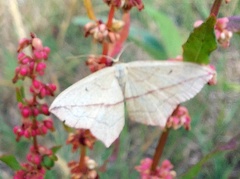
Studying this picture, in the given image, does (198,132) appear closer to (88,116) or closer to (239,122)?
(239,122)

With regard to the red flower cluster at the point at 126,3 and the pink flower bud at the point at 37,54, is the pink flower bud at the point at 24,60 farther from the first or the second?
the red flower cluster at the point at 126,3

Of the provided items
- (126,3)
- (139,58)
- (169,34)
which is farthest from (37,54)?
(139,58)

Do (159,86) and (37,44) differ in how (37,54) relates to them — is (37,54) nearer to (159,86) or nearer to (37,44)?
(37,44)

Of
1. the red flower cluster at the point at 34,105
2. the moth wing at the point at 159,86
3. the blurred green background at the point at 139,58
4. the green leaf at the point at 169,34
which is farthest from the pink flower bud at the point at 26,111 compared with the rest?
the green leaf at the point at 169,34

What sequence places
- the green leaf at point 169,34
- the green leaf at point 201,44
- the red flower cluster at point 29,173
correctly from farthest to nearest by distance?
the green leaf at point 169,34, the red flower cluster at point 29,173, the green leaf at point 201,44

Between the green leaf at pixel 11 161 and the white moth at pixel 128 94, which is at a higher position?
the white moth at pixel 128 94

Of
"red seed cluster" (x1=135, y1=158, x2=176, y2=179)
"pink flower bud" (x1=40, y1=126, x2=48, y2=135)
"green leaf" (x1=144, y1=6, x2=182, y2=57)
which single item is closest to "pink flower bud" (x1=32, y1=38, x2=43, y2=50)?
"pink flower bud" (x1=40, y1=126, x2=48, y2=135)
